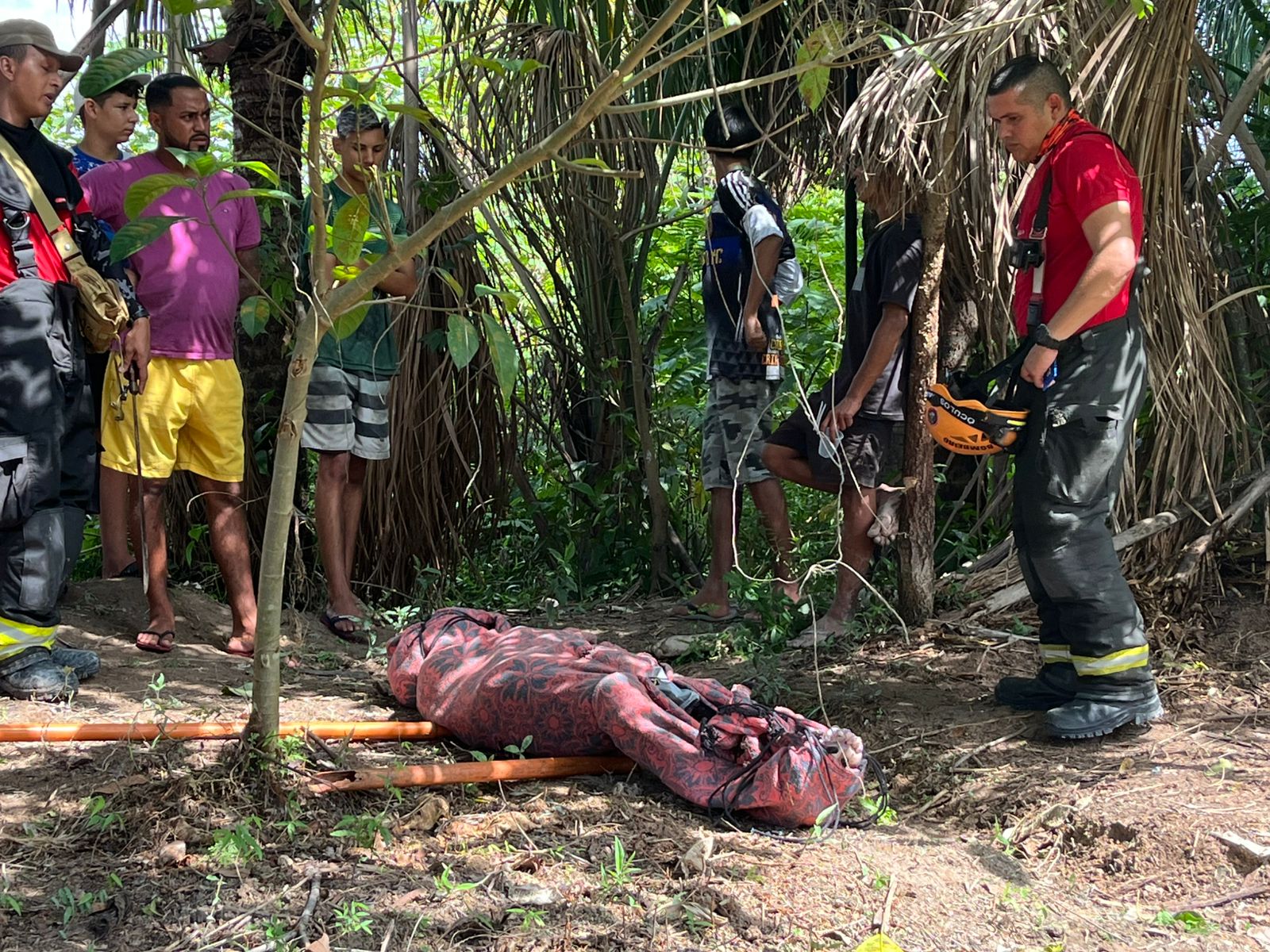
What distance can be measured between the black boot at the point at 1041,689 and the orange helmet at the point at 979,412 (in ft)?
2.08

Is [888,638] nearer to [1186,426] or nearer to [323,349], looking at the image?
[1186,426]

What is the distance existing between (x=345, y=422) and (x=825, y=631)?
1.88 meters

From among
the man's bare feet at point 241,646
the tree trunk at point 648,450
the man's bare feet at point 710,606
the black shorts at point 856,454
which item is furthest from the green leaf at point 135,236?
the tree trunk at point 648,450

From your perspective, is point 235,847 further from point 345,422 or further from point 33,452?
point 345,422

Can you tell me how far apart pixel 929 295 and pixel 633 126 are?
6.27ft

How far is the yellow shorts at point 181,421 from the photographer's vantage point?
3.98 meters

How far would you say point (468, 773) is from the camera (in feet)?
9.38

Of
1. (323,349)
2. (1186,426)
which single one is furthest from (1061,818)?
(323,349)

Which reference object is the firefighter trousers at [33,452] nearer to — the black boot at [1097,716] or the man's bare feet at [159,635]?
the man's bare feet at [159,635]

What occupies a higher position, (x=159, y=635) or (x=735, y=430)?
(x=735, y=430)

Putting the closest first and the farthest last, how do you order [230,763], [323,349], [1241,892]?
[1241,892], [230,763], [323,349]

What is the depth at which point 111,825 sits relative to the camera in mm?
2586

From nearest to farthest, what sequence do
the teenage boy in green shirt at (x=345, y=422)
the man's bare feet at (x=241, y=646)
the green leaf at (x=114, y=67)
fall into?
1. the green leaf at (x=114, y=67)
2. the man's bare feet at (x=241, y=646)
3. the teenage boy in green shirt at (x=345, y=422)

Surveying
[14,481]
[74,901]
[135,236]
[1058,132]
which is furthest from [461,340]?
[1058,132]
